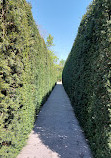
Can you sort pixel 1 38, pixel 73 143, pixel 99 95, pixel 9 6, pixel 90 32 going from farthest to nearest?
pixel 90 32
pixel 73 143
pixel 99 95
pixel 9 6
pixel 1 38

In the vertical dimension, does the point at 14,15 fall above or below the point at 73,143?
above

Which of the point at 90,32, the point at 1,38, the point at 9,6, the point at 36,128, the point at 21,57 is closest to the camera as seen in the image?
the point at 1,38

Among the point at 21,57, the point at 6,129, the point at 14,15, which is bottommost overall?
the point at 6,129

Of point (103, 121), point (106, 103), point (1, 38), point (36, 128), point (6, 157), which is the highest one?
point (1, 38)

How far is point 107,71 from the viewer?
1.67 meters

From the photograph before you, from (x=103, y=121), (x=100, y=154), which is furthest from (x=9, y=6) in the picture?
(x=100, y=154)

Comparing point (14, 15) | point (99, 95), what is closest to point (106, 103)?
point (99, 95)

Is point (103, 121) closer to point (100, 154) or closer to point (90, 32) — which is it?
point (100, 154)

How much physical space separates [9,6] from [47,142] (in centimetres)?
351

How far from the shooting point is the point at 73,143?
8.07 ft

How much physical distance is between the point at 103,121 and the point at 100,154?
684 mm

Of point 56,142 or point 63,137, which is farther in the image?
point 63,137

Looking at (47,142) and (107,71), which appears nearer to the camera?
(107,71)

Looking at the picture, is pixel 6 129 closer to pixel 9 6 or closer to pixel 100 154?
pixel 100 154
